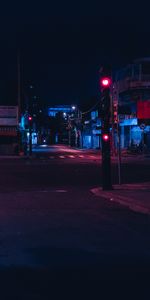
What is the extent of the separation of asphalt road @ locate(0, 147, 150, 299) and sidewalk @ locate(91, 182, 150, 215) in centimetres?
45

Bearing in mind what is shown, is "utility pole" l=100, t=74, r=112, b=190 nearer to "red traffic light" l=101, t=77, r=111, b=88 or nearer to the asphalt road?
"red traffic light" l=101, t=77, r=111, b=88

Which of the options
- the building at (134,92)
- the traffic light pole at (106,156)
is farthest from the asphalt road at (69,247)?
the building at (134,92)

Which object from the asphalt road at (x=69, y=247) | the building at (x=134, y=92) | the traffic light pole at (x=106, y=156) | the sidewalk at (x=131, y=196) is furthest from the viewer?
the building at (x=134, y=92)

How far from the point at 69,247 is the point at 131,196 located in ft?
30.5

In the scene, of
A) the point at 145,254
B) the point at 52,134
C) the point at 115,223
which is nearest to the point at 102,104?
the point at 115,223

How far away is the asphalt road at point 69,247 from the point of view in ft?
27.4

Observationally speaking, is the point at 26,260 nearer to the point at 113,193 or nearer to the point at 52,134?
the point at 113,193

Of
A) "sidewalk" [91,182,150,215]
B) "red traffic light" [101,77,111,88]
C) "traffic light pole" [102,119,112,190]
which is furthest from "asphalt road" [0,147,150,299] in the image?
"red traffic light" [101,77,111,88]

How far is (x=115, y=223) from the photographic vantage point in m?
14.4

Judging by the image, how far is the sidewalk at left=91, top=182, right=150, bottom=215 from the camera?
1770 centimetres

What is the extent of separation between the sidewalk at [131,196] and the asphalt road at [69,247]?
1.48ft

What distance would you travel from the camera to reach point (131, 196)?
20281 millimetres

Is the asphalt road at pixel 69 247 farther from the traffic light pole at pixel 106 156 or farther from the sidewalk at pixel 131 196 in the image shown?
the traffic light pole at pixel 106 156

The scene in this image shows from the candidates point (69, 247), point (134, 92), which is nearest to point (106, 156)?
point (69, 247)
